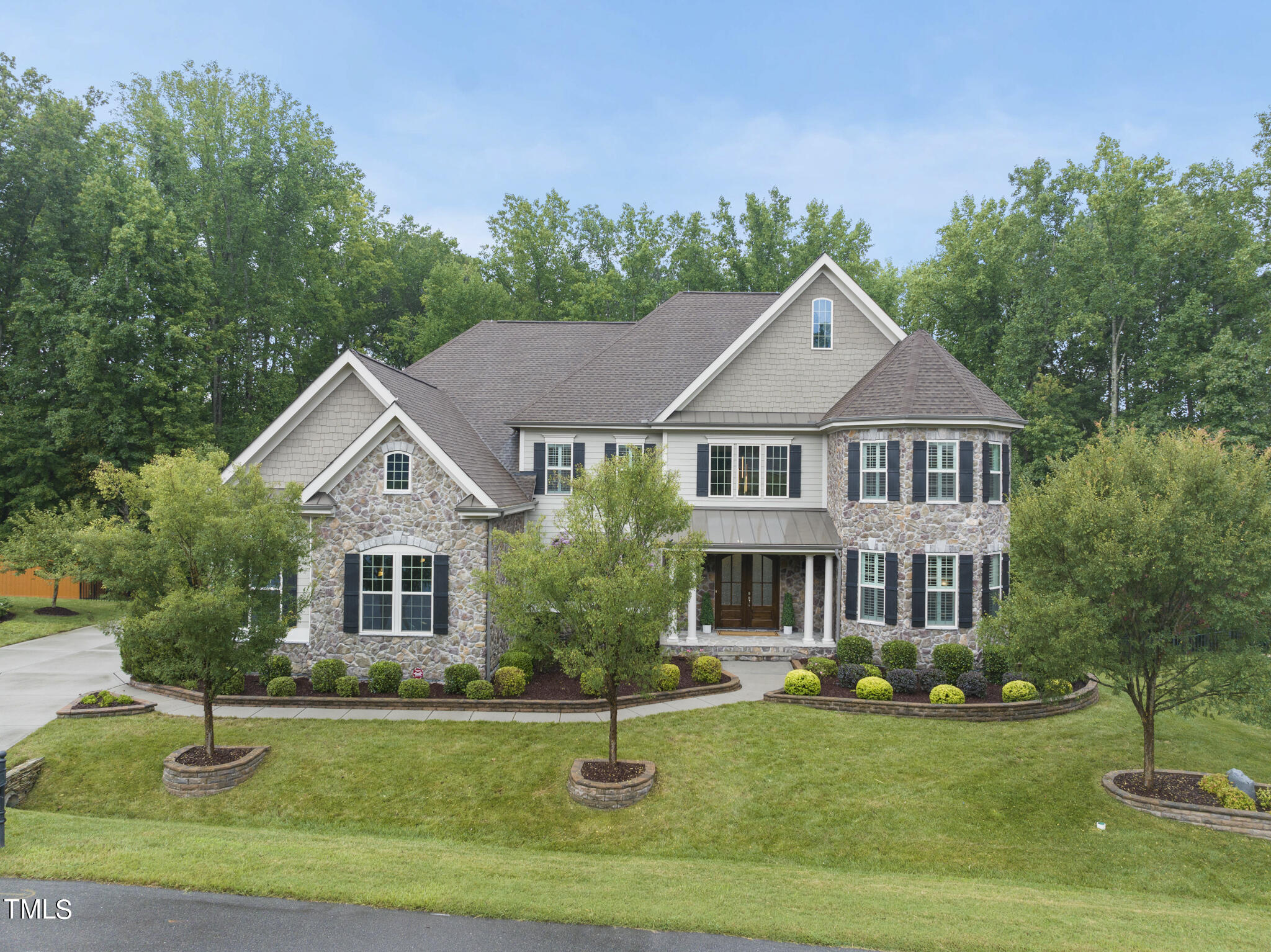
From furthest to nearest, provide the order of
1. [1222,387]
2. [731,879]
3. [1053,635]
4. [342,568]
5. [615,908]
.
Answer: [1222,387] → [342,568] → [1053,635] → [731,879] → [615,908]

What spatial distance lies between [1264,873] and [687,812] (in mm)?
8525

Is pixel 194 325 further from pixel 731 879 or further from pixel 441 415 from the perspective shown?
pixel 731 879

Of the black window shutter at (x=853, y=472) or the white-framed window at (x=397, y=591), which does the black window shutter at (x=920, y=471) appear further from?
the white-framed window at (x=397, y=591)

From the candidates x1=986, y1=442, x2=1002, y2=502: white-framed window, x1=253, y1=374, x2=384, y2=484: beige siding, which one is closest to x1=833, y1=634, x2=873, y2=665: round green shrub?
x1=986, y1=442, x2=1002, y2=502: white-framed window

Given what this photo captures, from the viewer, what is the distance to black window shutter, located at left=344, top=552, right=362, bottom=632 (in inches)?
627

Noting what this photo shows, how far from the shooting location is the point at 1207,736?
48.5 feet

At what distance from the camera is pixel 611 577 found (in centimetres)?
1116

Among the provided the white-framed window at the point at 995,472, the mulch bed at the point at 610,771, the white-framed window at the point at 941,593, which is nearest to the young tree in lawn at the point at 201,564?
the mulch bed at the point at 610,771

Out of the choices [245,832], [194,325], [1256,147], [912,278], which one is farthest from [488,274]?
[1256,147]

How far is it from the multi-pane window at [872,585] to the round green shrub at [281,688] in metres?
14.3

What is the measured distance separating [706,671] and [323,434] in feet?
40.1

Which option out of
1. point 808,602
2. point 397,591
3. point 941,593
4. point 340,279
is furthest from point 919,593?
point 340,279

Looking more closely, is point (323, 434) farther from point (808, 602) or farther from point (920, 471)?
point (920, 471)

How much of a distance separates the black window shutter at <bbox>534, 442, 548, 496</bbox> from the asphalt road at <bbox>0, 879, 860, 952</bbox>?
13535mm
